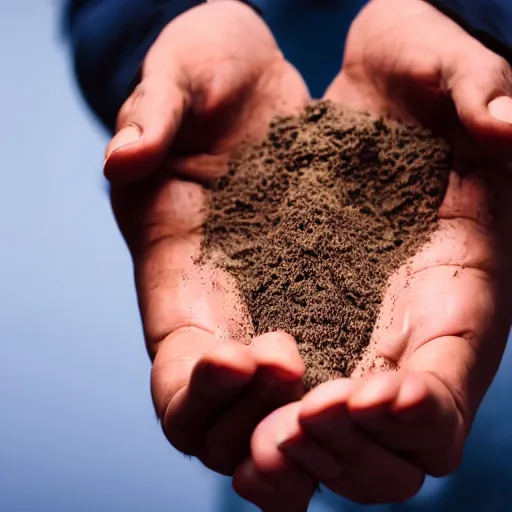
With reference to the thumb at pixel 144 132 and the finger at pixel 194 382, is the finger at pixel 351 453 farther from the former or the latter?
the thumb at pixel 144 132

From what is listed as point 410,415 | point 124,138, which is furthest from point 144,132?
point 410,415

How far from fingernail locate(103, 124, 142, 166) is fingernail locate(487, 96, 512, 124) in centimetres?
34

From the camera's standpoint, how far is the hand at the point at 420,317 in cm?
41

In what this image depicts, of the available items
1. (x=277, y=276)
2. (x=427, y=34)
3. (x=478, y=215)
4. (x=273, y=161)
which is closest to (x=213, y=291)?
(x=277, y=276)

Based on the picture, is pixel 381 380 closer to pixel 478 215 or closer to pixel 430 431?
pixel 430 431

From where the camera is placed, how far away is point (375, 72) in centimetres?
82

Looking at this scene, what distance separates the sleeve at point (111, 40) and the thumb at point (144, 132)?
0.21 meters

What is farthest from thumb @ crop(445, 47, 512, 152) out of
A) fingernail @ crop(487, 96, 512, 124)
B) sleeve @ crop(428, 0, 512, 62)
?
sleeve @ crop(428, 0, 512, 62)

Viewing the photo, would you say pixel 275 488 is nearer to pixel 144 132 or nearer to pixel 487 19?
pixel 144 132

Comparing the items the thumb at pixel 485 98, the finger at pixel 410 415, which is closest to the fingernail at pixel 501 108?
the thumb at pixel 485 98

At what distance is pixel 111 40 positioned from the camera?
0.90 m

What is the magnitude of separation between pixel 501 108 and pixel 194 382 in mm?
390

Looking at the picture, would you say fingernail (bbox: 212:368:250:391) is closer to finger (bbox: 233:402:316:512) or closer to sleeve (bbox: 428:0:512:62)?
finger (bbox: 233:402:316:512)

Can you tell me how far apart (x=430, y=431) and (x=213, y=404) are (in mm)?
157
